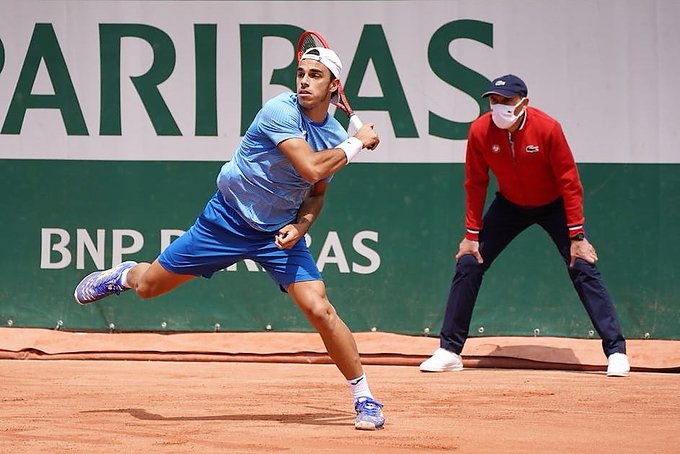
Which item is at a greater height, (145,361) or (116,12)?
(116,12)

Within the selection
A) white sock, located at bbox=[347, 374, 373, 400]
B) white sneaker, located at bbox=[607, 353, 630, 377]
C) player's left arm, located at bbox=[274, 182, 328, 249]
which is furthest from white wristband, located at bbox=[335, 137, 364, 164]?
white sneaker, located at bbox=[607, 353, 630, 377]

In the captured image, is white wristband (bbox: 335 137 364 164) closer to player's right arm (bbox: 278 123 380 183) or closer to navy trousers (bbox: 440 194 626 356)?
player's right arm (bbox: 278 123 380 183)

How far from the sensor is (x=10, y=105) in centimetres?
820

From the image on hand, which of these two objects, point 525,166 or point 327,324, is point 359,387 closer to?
point 327,324

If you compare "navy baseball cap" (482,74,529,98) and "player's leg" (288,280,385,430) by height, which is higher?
"navy baseball cap" (482,74,529,98)

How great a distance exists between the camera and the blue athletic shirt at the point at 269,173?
5352mm

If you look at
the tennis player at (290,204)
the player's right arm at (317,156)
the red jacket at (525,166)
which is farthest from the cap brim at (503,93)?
the player's right arm at (317,156)

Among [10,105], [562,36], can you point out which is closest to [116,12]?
[10,105]

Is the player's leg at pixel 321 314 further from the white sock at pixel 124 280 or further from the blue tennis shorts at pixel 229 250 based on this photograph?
the white sock at pixel 124 280

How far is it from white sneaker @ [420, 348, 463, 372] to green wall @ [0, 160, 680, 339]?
641 millimetres

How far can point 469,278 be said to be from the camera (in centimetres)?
746

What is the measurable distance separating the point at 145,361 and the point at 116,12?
226cm

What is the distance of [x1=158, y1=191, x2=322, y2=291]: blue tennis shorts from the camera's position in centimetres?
543

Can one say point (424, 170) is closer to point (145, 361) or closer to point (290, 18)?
point (290, 18)
